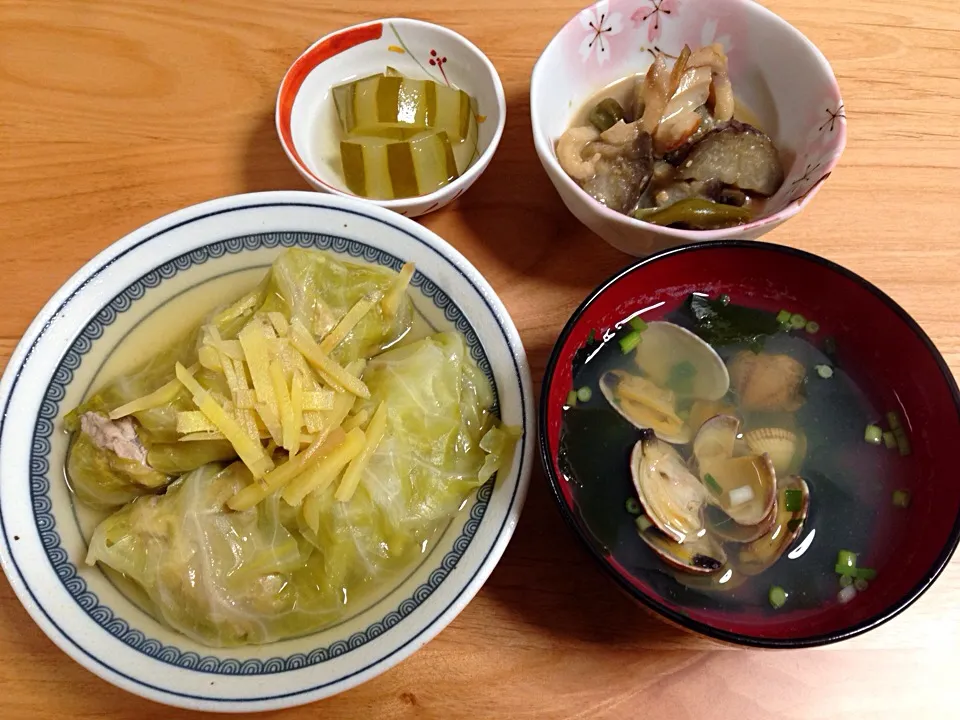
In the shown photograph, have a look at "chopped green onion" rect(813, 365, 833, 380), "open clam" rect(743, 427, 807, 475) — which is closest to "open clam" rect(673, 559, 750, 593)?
"open clam" rect(743, 427, 807, 475)

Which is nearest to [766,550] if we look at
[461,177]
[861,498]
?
[861,498]

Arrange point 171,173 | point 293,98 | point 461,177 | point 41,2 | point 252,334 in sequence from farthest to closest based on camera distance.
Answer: point 41,2
point 171,173
point 293,98
point 461,177
point 252,334

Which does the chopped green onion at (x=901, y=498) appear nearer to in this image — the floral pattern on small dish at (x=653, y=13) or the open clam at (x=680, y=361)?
the open clam at (x=680, y=361)

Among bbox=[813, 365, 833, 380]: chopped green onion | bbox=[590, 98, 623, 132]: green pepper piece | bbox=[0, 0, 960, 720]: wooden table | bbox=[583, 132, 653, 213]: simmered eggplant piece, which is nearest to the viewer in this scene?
bbox=[0, 0, 960, 720]: wooden table

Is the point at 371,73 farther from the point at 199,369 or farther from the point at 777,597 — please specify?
the point at 777,597

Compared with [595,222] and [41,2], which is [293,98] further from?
[41,2]

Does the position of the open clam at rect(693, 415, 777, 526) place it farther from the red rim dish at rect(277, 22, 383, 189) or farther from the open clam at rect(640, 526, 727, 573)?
the red rim dish at rect(277, 22, 383, 189)
